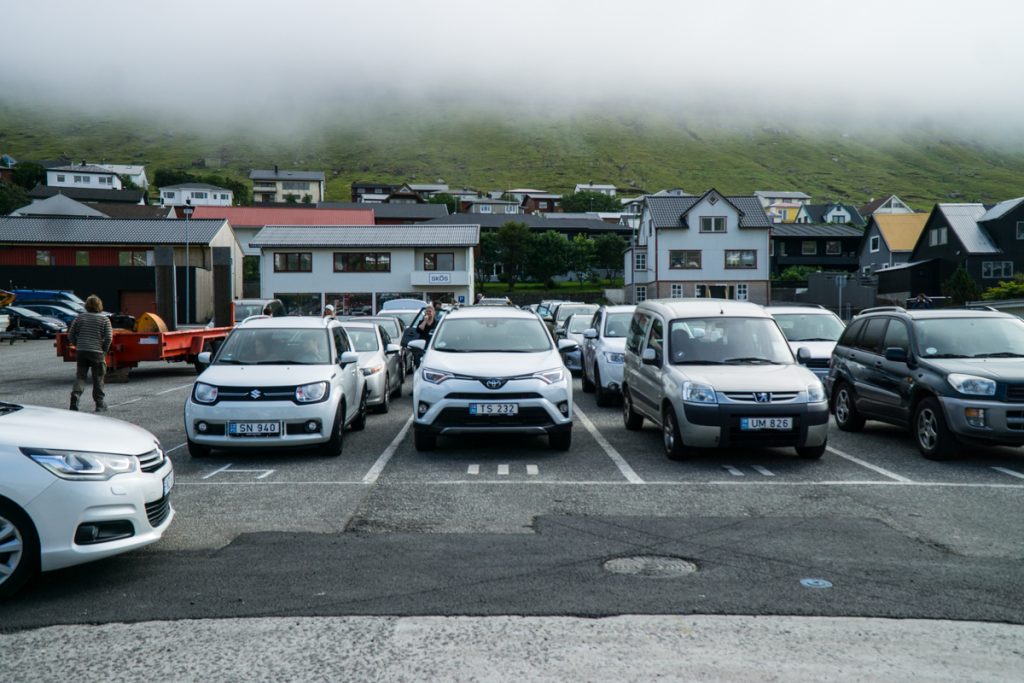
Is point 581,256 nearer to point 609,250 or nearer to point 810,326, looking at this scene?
point 609,250

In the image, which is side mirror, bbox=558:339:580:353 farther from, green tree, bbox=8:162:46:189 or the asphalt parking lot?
green tree, bbox=8:162:46:189

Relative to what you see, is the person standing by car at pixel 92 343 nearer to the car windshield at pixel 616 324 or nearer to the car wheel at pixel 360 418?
the car wheel at pixel 360 418

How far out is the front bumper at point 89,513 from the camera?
193 inches

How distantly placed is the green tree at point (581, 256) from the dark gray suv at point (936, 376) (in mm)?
72335

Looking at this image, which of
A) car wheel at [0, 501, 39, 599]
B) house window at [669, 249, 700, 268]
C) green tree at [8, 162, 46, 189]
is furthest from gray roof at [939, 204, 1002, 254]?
green tree at [8, 162, 46, 189]

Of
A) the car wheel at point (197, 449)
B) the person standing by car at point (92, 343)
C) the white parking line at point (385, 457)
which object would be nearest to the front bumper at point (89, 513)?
the white parking line at point (385, 457)

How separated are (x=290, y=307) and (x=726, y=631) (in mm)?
54254

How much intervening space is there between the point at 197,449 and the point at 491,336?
12.6ft

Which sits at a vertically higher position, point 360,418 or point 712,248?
point 712,248

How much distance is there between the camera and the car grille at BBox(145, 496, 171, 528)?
5442 millimetres

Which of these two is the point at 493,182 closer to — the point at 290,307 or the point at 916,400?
the point at 290,307

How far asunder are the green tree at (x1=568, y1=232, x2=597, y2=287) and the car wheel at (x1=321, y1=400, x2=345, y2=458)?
74782 mm

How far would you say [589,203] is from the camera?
148500 mm

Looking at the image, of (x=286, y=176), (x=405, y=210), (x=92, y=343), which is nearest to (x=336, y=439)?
(x=92, y=343)
